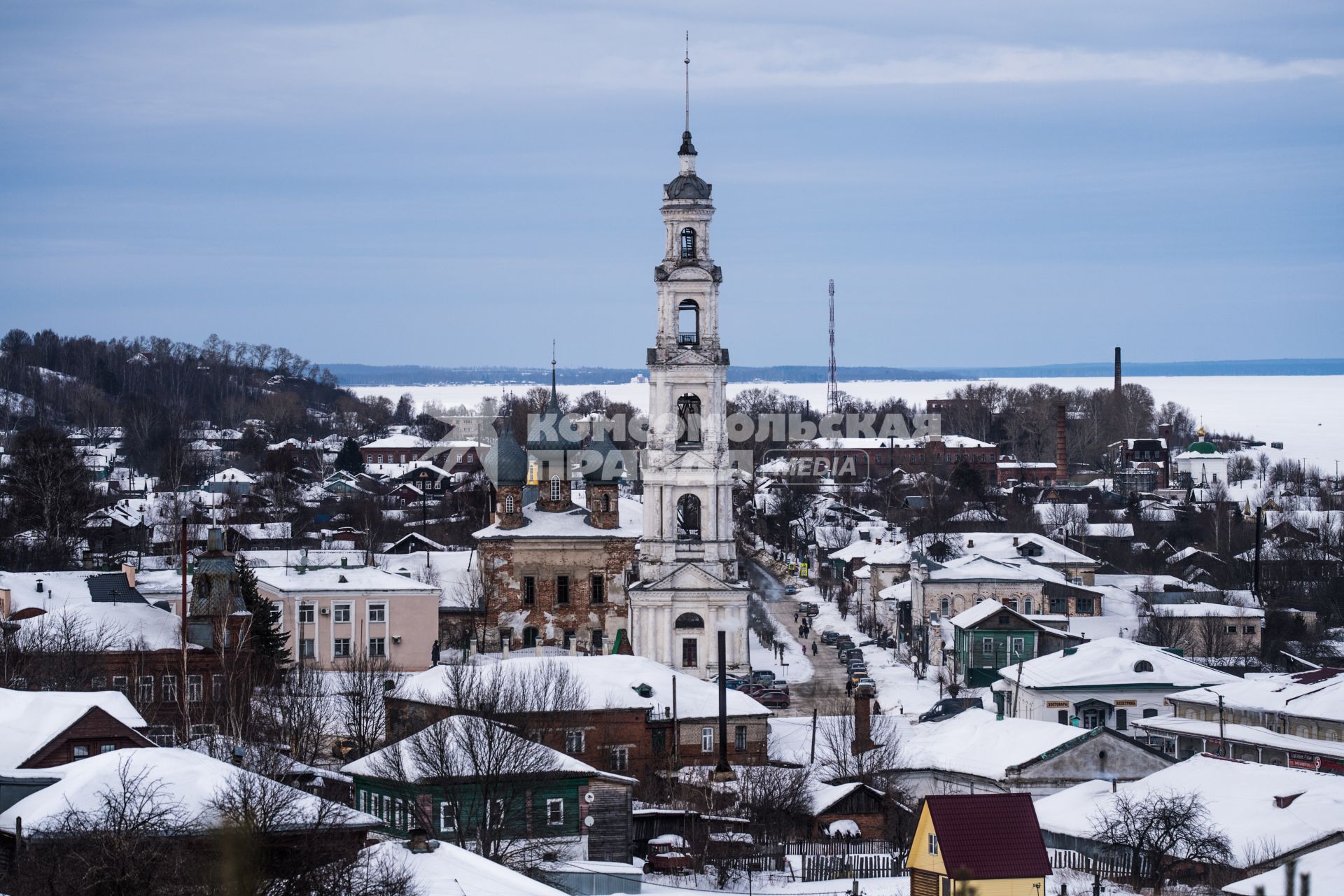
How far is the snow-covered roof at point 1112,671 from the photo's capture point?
50219 millimetres

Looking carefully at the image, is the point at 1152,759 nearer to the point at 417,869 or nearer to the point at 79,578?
the point at 417,869

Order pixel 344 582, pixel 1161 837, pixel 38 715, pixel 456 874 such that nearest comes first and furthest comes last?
1. pixel 456 874
2. pixel 1161 837
3. pixel 38 715
4. pixel 344 582

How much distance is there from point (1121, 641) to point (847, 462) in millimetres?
81014

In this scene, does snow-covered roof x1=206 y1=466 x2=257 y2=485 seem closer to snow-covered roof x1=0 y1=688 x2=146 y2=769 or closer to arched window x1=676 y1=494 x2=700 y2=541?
arched window x1=676 y1=494 x2=700 y2=541

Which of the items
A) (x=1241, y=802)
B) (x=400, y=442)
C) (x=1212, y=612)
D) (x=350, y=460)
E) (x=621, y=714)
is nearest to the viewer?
(x=1241, y=802)

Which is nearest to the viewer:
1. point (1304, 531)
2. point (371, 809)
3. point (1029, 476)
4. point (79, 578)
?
point (371, 809)

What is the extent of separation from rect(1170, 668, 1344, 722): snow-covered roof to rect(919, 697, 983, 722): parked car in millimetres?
4519

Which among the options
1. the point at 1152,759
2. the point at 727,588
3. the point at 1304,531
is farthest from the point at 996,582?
the point at 1304,531

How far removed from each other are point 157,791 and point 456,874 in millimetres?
3644

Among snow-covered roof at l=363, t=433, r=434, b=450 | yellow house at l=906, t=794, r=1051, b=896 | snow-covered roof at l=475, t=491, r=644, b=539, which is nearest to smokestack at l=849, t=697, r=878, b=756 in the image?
yellow house at l=906, t=794, r=1051, b=896

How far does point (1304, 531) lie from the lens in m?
90.1

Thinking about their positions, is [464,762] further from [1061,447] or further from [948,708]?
[1061,447]

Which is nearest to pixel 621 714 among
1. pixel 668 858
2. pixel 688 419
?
pixel 668 858

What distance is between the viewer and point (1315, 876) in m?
31.7
